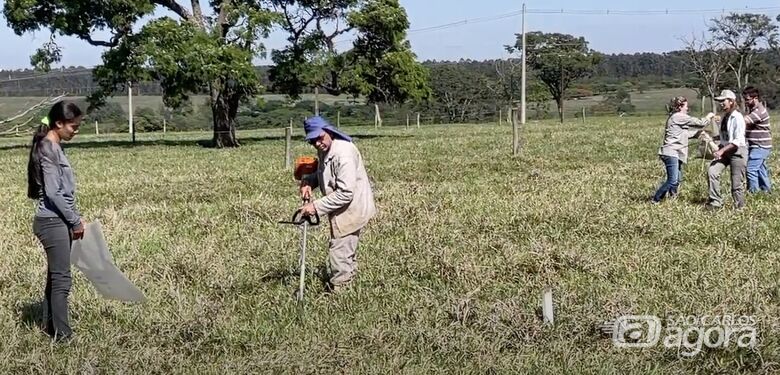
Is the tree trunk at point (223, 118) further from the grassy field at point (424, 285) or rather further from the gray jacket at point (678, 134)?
the gray jacket at point (678, 134)

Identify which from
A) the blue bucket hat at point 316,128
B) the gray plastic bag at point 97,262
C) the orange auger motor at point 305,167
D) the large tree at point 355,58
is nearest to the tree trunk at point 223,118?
the large tree at point 355,58

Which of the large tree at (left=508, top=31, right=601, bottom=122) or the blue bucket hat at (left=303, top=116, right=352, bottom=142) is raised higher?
the large tree at (left=508, top=31, right=601, bottom=122)

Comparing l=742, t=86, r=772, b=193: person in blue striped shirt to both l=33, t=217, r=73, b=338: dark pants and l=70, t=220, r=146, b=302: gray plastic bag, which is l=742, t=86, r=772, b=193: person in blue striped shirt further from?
l=33, t=217, r=73, b=338: dark pants

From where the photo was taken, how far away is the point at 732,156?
10.4 meters

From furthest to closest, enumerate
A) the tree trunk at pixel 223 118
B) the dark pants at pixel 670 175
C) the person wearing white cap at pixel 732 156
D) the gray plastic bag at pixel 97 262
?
the tree trunk at pixel 223 118, the dark pants at pixel 670 175, the person wearing white cap at pixel 732 156, the gray plastic bag at pixel 97 262

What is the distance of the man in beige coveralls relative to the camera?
21.3ft

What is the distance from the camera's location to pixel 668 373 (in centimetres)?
482

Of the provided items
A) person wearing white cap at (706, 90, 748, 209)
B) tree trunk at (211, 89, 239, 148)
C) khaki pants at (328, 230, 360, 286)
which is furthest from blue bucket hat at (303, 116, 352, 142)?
tree trunk at (211, 89, 239, 148)

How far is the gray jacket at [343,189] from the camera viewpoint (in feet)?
21.4

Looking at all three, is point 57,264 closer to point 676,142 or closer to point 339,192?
point 339,192

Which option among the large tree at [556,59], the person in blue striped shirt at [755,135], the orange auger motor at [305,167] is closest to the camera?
the orange auger motor at [305,167]

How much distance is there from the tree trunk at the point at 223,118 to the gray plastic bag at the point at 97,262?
25.0 metres

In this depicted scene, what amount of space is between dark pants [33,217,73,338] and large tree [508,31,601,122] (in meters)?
62.9

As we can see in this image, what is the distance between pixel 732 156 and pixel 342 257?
581cm
